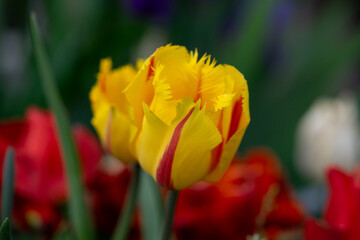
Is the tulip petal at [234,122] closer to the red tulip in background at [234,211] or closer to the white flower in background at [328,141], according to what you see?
the red tulip in background at [234,211]

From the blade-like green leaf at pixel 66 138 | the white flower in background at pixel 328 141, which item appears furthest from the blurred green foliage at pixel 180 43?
the blade-like green leaf at pixel 66 138

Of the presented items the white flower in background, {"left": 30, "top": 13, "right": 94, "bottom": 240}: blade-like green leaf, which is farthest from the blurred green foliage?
{"left": 30, "top": 13, "right": 94, "bottom": 240}: blade-like green leaf

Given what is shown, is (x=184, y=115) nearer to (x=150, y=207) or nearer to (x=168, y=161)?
(x=168, y=161)

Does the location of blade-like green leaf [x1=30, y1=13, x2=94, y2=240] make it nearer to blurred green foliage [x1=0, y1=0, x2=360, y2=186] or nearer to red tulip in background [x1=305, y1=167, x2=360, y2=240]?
red tulip in background [x1=305, y1=167, x2=360, y2=240]

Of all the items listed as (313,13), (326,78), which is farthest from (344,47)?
(313,13)

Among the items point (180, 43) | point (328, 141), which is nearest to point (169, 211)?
point (328, 141)

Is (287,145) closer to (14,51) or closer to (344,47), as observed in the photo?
(344,47)
